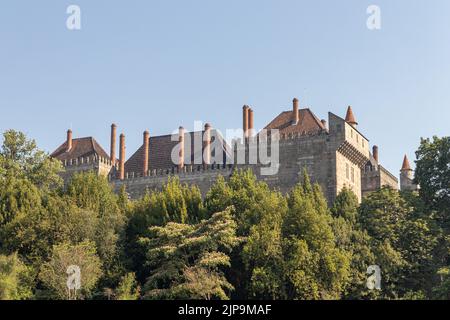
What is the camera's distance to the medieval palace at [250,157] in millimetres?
60312

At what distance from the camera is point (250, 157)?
2479 inches

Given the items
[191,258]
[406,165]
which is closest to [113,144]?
A: [406,165]

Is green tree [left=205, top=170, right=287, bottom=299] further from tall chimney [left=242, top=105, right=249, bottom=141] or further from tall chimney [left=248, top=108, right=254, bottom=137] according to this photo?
tall chimney [left=242, top=105, right=249, bottom=141]

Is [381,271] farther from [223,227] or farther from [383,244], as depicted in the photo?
[223,227]

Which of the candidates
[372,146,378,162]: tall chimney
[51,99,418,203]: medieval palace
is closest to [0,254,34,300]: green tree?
[51,99,418,203]: medieval palace

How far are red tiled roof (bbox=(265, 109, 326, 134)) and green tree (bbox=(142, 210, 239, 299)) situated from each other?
17840 mm

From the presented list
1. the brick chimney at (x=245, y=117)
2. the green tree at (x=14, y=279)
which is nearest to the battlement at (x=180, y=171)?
the brick chimney at (x=245, y=117)

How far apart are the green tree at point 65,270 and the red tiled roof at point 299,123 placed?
23342 mm

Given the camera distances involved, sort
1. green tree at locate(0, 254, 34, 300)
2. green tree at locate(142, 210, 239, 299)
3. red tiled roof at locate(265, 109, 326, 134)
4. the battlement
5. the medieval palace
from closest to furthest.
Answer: green tree at locate(0, 254, 34, 300) < green tree at locate(142, 210, 239, 299) < the medieval palace < red tiled roof at locate(265, 109, 326, 134) < the battlement

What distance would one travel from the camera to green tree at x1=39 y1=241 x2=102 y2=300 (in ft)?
138

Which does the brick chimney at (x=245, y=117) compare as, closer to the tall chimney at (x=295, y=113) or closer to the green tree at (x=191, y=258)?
the tall chimney at (x=295, y=113)

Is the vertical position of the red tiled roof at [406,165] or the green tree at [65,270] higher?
the red tiled roof at [406,165]

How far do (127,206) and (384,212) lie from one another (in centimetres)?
1533

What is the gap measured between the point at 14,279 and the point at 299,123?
93.9ft
